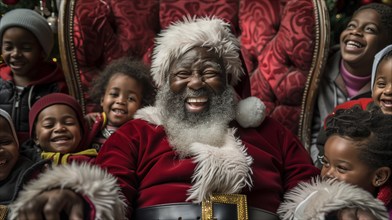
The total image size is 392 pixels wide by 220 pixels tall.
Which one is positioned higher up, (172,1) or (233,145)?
(172,1)

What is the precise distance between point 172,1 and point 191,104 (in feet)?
3.77

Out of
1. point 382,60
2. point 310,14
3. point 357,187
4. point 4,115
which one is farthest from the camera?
point 310,14

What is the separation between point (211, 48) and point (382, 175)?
0.96 m

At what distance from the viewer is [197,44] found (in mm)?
2840

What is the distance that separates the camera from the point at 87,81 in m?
3.69

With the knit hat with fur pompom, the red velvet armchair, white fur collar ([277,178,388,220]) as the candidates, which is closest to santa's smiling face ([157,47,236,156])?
white fur collar ([277,178,388,220])

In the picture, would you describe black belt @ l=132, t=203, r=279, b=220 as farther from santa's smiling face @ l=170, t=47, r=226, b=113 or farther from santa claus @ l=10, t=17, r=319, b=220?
santa's smiling face @ l=170, t=47, r=226, b=113

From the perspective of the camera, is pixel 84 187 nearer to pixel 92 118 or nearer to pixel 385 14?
pixel 92 118

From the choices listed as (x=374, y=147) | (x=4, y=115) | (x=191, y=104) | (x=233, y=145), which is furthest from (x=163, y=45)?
(x=374, y=147)

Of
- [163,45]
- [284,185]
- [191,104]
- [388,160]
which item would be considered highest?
[163,45]

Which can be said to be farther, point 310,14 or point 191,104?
point 310,14

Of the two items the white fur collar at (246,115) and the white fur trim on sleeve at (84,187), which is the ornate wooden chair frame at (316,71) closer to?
the white fur collar at (246,115)

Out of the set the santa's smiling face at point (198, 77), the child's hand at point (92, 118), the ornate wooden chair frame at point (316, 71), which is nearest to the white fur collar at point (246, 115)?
the santa's smiling face at point (198, 77)

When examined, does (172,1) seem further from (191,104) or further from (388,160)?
(388,160)
